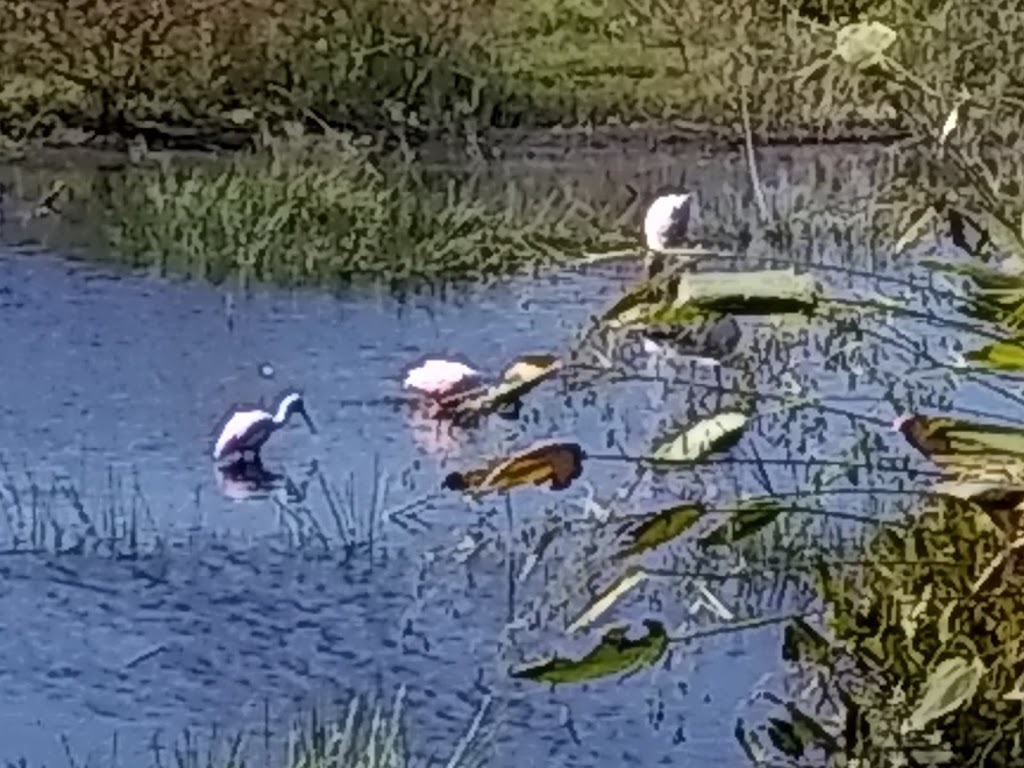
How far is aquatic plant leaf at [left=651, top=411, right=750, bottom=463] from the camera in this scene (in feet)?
2.91

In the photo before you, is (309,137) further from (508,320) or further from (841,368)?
(841,368)

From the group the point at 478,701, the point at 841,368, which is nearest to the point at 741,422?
the point at 841,368

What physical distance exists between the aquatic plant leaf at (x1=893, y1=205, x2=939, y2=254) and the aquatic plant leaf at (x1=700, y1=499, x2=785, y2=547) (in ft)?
0.47

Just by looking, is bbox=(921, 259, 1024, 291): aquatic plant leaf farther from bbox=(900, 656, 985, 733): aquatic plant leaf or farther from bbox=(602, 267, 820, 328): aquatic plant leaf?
bbox=(900, 656, 985, 733): aquatic plant leaf

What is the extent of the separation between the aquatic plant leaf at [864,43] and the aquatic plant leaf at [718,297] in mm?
105

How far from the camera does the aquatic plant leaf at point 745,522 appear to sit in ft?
2.94

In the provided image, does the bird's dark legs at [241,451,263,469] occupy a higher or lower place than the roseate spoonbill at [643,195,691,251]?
lower

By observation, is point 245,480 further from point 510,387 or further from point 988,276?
point 988,276

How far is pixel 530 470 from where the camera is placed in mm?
917

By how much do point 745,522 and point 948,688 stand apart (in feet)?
0.39

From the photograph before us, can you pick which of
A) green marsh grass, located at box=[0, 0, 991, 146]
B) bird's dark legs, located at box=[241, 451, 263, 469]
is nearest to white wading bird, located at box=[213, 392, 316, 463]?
bird's dark legs, located at box=[241, 451, 263, 469]

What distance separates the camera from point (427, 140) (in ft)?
3.04

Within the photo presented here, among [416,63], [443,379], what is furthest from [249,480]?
[416,63]

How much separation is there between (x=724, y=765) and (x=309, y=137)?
365 millimetres
